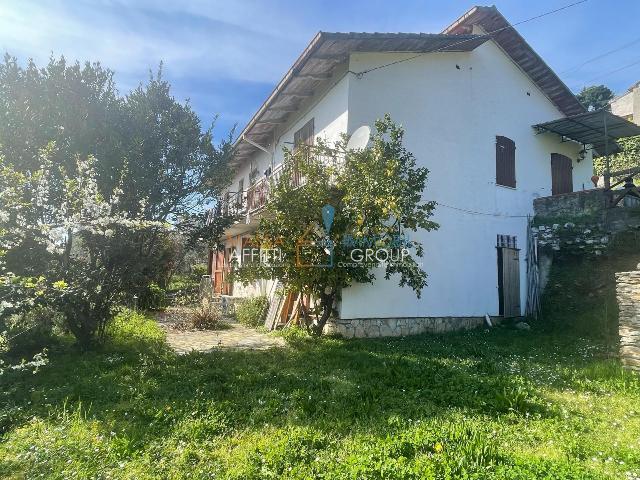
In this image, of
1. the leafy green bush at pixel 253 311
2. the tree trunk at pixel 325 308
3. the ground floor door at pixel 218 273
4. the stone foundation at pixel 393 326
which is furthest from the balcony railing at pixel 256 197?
the ground floor door at pixel 218 273

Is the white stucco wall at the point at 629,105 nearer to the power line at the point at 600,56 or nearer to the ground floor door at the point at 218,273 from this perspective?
the power line at the point at 600,56

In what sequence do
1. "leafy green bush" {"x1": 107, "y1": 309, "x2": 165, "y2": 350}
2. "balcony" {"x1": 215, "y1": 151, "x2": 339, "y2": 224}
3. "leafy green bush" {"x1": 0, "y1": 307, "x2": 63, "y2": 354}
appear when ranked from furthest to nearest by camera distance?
"balcony" {"x1": 215, "y1": 151, "x2": 339, "y2": 224} → "leafy green bush" {"x1": 107, "y1": 309, "x2": 165, "y2": 350} → "leafy green bush" {"x1": 0, "y1": 307, "x2": 63, "y2": 354}

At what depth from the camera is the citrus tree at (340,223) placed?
300 inches

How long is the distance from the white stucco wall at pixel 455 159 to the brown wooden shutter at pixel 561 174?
1.45 m

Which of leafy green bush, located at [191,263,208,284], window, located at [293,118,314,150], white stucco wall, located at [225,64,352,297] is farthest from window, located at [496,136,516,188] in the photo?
leafy green bush, located at [191,263,208,284]

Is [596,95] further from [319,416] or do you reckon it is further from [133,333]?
[319,416]

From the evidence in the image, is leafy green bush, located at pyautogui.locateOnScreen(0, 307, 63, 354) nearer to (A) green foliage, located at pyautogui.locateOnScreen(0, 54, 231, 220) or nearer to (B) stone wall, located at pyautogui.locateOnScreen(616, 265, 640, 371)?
(A) green foliage, located at pyautogui.locateOnScreen(0, 54, 231, 220)

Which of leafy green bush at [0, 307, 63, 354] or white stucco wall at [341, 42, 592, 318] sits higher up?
white stucco wall at [341, 42, 592, 318]

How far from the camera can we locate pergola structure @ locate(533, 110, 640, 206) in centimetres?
1117

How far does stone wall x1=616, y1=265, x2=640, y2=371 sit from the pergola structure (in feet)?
19.1

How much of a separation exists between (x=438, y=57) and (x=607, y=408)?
9568 millimetres

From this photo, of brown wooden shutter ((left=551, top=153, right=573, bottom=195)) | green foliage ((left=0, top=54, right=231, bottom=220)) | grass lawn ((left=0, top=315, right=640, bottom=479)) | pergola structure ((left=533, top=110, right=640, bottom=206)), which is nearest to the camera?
grass lawn ((left=0, top=315, right=640, bottom=479))

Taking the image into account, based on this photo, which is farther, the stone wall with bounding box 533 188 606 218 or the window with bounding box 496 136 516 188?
the window with bounding box 496 136 516 188

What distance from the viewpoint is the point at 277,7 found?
8078 millimetres
